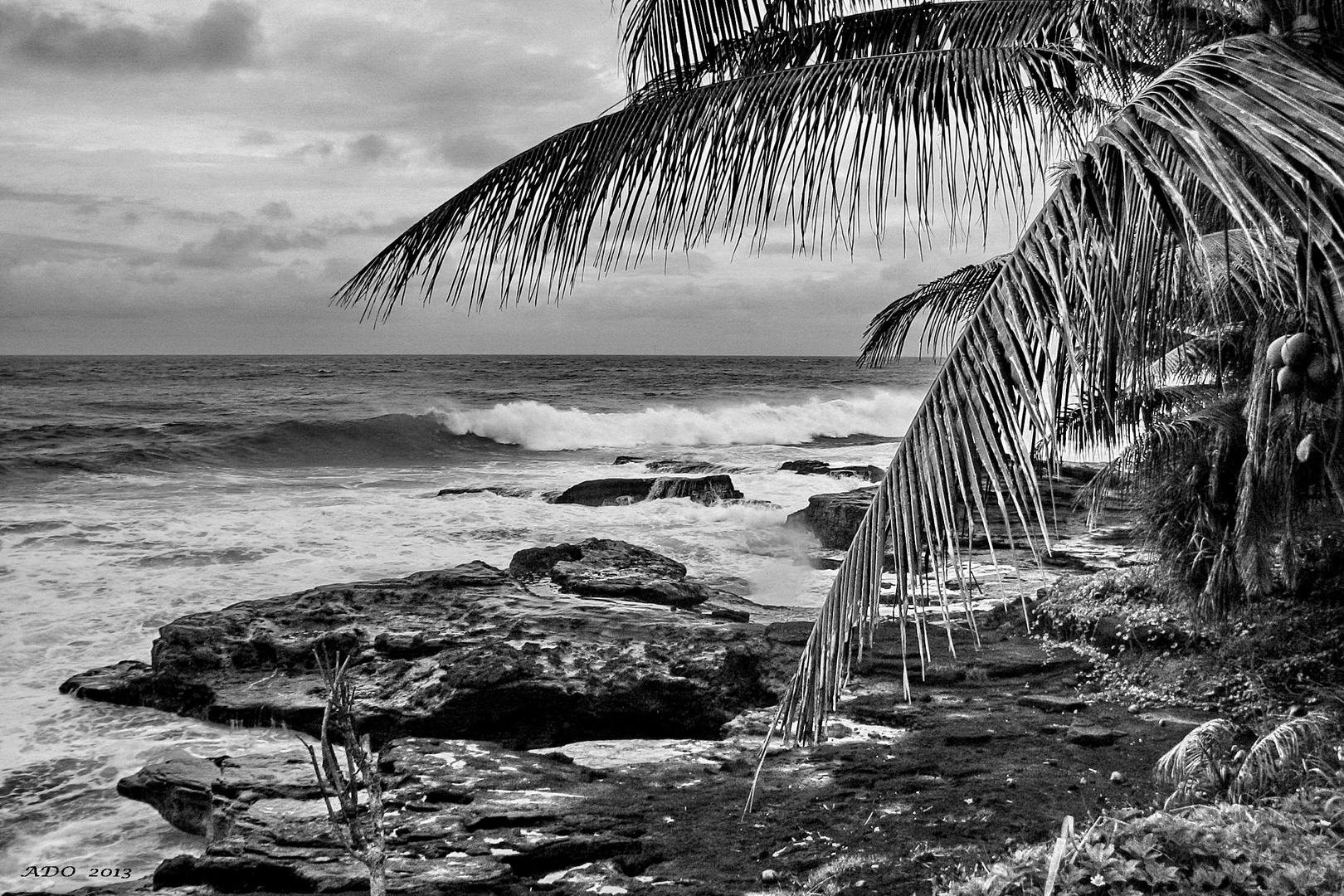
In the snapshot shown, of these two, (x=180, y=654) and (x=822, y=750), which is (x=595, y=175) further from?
(x=180, y=654)

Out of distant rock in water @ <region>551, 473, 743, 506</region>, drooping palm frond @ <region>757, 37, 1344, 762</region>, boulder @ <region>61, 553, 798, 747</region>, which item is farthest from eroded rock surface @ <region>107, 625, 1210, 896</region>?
distant rock in water @ <region>551, 473, 743, 506</region>

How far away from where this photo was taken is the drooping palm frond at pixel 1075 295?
2.03 meters

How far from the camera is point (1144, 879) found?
10.2 feet

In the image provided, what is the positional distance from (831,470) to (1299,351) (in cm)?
1881

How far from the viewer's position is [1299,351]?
2373mm

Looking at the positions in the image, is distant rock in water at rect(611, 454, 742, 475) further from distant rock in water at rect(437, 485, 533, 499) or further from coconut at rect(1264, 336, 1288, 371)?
coconut at rect(1264, 336, 1288, 371)

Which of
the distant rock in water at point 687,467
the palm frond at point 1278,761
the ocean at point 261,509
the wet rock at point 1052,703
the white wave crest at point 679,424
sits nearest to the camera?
the palm frond at point 1278,761

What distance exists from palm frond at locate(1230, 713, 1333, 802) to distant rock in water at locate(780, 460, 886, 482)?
48.5 ft

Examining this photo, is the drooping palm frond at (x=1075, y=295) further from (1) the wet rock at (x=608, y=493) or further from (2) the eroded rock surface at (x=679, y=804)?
(1) the wet rock at (x=608, y=493)

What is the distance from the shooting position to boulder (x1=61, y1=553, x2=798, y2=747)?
6.43 meters

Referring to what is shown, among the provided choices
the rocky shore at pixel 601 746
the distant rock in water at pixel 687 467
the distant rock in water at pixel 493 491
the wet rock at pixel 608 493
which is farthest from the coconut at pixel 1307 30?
the distant rock in water at pixel 687 467

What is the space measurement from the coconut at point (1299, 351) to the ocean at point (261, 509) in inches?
42.1

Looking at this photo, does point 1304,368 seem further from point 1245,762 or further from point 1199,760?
point 1199,760

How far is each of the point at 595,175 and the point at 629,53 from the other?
1.23 m
